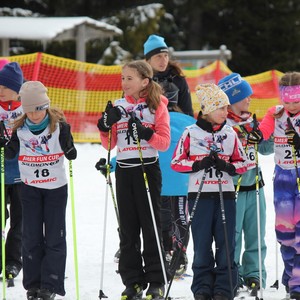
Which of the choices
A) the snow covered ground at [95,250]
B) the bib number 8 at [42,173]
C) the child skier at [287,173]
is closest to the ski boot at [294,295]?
the child skier at [287,173]

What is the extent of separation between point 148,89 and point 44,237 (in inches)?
52.9

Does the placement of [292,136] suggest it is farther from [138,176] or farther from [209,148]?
[138,176]

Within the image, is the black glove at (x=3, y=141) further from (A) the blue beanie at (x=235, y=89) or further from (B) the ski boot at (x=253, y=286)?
(B) the ski boot at (x=253, y=286)

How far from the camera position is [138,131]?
5945 mm

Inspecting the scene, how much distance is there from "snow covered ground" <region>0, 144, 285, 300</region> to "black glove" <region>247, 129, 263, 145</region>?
47.8 inches

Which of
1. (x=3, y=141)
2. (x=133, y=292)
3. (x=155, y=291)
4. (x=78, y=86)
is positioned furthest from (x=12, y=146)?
(x=78, y=86)

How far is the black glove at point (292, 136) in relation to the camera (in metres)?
6.12

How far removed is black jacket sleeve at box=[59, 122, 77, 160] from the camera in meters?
6.09

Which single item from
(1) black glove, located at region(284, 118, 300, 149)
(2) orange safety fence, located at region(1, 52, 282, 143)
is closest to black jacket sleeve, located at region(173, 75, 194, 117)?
(1) black glove, located at region(284, 118, 300, 149)

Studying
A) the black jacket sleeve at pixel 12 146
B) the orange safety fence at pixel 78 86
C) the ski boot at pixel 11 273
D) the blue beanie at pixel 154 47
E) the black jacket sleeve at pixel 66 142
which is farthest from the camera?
the orange safety fence at pixel 78 86

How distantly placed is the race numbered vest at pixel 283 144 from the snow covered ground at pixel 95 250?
96cm

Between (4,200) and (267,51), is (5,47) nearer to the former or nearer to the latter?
(267,51)

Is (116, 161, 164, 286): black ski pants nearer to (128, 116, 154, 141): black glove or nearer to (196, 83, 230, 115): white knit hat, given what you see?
(128, 116, 154, 141): black glove

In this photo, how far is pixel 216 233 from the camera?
236 inches
